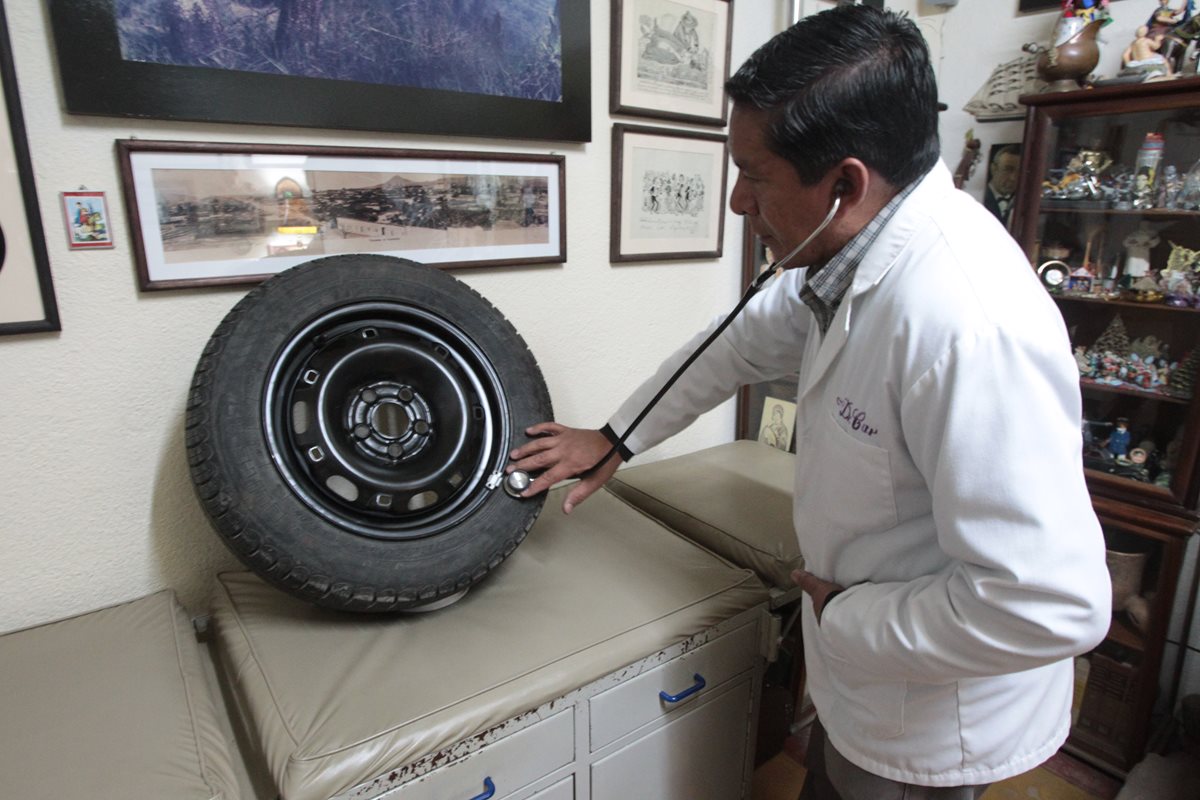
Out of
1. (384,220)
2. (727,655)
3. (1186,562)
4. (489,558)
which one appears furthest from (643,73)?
(1186,562)

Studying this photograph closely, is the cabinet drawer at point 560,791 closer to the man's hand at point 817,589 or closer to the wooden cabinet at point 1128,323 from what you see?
the man's hand at point 817,589

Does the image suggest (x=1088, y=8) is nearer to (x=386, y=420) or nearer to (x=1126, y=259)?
(x=1126, y=259)

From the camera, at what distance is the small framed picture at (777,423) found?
6.03 feet

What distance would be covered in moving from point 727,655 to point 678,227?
1.00 m

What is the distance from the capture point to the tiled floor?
5.13ft

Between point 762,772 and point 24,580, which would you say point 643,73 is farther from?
point 762,772

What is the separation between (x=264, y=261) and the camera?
112 centimetres

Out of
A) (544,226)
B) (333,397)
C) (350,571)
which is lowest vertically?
(350,571)

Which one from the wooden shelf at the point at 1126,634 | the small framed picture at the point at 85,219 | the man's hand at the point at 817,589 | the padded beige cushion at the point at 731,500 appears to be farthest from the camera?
the wooden shelf at the point at 1126,634

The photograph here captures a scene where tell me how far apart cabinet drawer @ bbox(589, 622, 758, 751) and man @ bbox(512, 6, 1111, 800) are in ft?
0.69

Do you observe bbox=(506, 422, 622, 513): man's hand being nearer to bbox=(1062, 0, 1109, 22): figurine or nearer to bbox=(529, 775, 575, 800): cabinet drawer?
bbox=(529, 775, 575, 800): cabinet drawer

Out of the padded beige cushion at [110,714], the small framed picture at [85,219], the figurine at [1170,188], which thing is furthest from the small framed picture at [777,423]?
the small framed picture at [85,219]

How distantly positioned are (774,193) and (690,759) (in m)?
0.95

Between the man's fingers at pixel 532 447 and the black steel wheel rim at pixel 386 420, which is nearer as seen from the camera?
the black steel wheel rim at pixel 386 420
